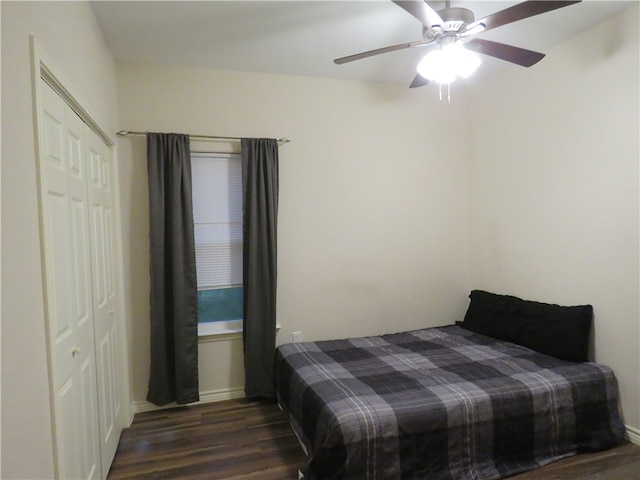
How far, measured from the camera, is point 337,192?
3.45 meters

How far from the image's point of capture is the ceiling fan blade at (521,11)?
1.63 meters

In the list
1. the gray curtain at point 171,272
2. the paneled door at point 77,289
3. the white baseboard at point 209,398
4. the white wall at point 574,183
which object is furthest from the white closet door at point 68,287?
the white wall at point 574,183

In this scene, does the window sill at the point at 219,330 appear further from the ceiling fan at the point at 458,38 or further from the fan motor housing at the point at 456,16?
the fan motor housing at the point at 456,16

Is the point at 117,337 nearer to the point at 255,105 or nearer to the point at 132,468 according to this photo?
the point at 132,468

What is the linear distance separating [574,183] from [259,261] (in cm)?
251

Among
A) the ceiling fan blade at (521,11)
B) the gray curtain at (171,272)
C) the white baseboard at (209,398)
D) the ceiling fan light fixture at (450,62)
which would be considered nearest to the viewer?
the ceiling fan blade at (521,11)

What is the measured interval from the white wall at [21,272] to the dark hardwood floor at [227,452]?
1153 mm

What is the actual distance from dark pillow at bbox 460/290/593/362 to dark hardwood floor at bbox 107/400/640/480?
662mm

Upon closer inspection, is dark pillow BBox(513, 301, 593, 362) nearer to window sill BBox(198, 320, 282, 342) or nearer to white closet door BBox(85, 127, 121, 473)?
window sill BBox(198, 320, 282, 342)

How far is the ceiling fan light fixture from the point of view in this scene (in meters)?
2.05

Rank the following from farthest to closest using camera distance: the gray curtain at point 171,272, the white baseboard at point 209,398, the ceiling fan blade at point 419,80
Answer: the white baseboard at point 209,398
the gray curtain at point 171,272
the ceiling fan blade at point 419,80

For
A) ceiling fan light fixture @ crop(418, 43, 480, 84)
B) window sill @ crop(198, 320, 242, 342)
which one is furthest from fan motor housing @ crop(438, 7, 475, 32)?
window sill @ crop(198, 320, 242, 342)

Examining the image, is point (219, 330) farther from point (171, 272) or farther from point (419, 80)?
point (419, 80)

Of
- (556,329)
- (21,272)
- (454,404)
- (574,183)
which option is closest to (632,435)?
(556,329)
